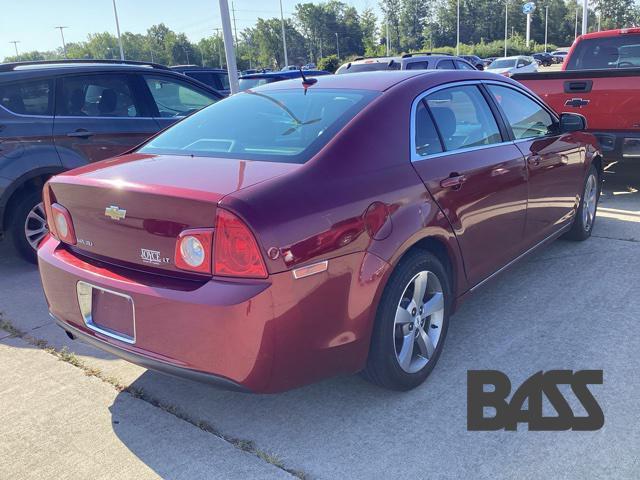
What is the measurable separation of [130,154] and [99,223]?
772 millimetres

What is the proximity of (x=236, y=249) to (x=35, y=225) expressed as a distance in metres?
3.78

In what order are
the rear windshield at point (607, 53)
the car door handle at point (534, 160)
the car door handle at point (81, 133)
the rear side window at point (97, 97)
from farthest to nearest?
the rear windshield at point (607, 53), the rear side window at point (97, 97), the car door handle at point (81, 133), the car door handle at point (534, 160)

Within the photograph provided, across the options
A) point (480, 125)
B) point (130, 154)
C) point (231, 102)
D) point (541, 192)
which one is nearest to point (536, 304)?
point (541, 192)

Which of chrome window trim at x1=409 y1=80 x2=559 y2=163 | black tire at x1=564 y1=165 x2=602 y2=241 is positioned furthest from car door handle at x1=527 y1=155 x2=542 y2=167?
black tire at x1=564 y1=165 x2=602 y2=241

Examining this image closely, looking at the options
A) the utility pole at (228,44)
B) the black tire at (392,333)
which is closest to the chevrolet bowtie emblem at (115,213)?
the black tire at (392,333)

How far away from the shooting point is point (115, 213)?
2613 millimetres

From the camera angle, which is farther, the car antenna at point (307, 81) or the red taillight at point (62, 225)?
the car antenna at point (307, 81)

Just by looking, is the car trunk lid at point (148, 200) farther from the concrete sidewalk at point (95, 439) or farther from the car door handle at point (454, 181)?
the car door handle at point (454, 181)

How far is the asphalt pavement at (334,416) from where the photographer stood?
253 centimetres

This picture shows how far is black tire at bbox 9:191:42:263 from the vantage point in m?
5.19

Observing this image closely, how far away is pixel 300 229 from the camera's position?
2.38m

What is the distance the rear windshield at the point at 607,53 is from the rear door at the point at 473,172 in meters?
5.36

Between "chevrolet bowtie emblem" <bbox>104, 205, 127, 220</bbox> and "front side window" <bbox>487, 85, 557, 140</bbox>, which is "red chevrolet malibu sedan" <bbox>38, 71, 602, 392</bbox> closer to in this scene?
"chevrolet bowtie emblem" <bbox>104, 205, 127, 220</bbox>

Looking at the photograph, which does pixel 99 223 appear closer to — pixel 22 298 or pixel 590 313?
pixel 22 298
